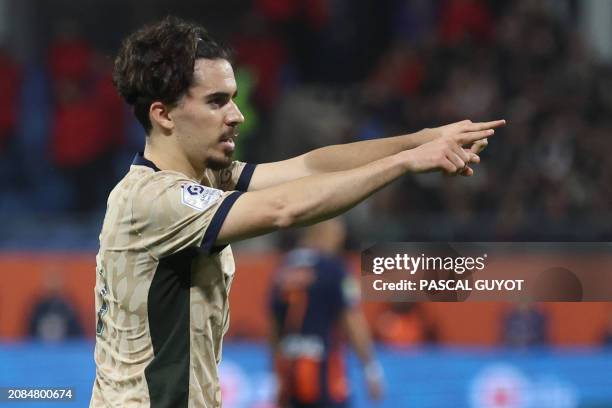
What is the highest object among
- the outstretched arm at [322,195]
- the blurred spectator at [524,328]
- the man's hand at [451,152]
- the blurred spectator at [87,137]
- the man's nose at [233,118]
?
the blurred spectator at [87,137]

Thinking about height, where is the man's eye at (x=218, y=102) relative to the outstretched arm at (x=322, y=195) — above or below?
above

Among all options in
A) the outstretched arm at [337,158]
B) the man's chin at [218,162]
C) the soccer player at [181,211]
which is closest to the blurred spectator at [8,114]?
the outstretched arm at [337,158]

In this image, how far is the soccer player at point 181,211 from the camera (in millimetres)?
2803

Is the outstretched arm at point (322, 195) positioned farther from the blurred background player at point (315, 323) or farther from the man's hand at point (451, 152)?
the blurred background player at point (315, 323)

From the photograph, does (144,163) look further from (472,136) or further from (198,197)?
(472,136)

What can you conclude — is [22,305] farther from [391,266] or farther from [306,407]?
[391,266]

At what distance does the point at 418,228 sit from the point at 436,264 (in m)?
4.52

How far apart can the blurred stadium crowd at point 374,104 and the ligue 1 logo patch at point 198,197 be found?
564cm

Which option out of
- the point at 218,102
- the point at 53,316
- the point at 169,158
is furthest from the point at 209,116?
the point at 53,316

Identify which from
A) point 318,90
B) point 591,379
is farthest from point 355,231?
point 318,90

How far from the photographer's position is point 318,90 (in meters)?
10.8

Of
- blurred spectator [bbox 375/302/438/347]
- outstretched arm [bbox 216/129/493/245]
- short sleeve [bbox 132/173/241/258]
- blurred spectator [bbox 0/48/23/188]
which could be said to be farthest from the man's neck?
blurred spectator [bbox 0/48/23/188]

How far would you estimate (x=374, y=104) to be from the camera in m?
10.1

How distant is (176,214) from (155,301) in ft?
0.80
